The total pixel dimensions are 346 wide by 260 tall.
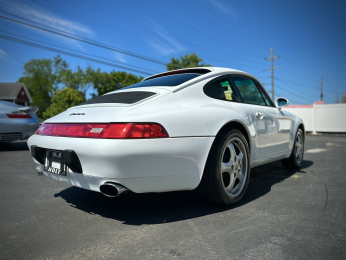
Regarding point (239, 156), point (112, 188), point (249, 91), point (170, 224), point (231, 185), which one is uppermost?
point (249, 91)

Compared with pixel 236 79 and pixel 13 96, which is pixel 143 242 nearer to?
pixel 236 79

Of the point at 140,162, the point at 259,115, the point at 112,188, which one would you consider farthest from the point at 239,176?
the point at 112,188

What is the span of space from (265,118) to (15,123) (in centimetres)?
559

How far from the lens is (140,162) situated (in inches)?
79.3

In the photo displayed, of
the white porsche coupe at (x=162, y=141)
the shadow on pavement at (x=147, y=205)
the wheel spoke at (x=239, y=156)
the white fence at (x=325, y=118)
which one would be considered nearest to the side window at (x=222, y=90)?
the white porsche coupe at (x=162, y=141)

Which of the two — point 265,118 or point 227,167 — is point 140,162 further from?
point 265,118

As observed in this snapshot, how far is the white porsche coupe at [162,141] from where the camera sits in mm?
2014

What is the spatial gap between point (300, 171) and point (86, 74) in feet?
211

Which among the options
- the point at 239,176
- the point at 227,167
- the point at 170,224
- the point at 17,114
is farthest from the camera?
the point at 17,114

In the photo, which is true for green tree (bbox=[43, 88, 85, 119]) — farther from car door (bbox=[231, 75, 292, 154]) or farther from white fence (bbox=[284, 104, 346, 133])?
car door (bbox=[231, 75, 292, 154])

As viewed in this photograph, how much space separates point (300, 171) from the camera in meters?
4.41

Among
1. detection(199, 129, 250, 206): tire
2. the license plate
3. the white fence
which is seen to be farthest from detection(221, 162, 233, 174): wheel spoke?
the white fence

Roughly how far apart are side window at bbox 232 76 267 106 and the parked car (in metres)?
5.16

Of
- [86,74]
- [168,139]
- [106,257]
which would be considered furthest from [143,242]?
[86,74]
